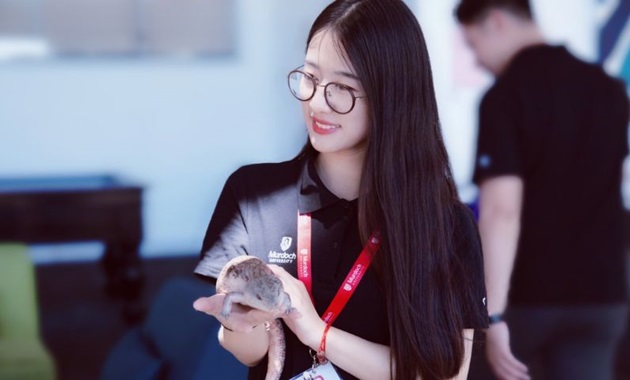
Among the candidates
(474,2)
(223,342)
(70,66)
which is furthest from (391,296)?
(70,66)

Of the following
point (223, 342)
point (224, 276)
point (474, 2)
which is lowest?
point (223, 342)

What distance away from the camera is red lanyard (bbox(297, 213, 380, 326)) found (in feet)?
4.08

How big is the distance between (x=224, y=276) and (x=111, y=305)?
4691 millimetres

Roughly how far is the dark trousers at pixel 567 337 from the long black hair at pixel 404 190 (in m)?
1.11

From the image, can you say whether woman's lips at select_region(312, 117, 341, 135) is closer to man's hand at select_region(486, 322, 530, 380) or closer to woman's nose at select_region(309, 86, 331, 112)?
woman's nose at select_region(309, 86, 331, 112)

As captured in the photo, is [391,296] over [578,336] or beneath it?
over

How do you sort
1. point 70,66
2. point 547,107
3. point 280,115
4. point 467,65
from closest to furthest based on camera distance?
point 547,107, point 467,65, point 70,66, point 280,115

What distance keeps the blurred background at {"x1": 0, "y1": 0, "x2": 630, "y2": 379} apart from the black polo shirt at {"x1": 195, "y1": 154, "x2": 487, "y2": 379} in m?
4.51

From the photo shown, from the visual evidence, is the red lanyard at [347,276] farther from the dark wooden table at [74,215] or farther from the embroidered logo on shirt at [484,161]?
the dark wooden table at [74,215]

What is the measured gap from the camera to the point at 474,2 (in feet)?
7.80

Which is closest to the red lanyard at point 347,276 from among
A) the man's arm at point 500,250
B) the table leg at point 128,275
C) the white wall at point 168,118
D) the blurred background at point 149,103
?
the man's arm at point 500,250

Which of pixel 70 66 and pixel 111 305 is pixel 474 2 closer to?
pixel 111 305

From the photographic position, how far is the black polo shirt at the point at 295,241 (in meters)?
1.27

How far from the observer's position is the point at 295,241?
129 cm
